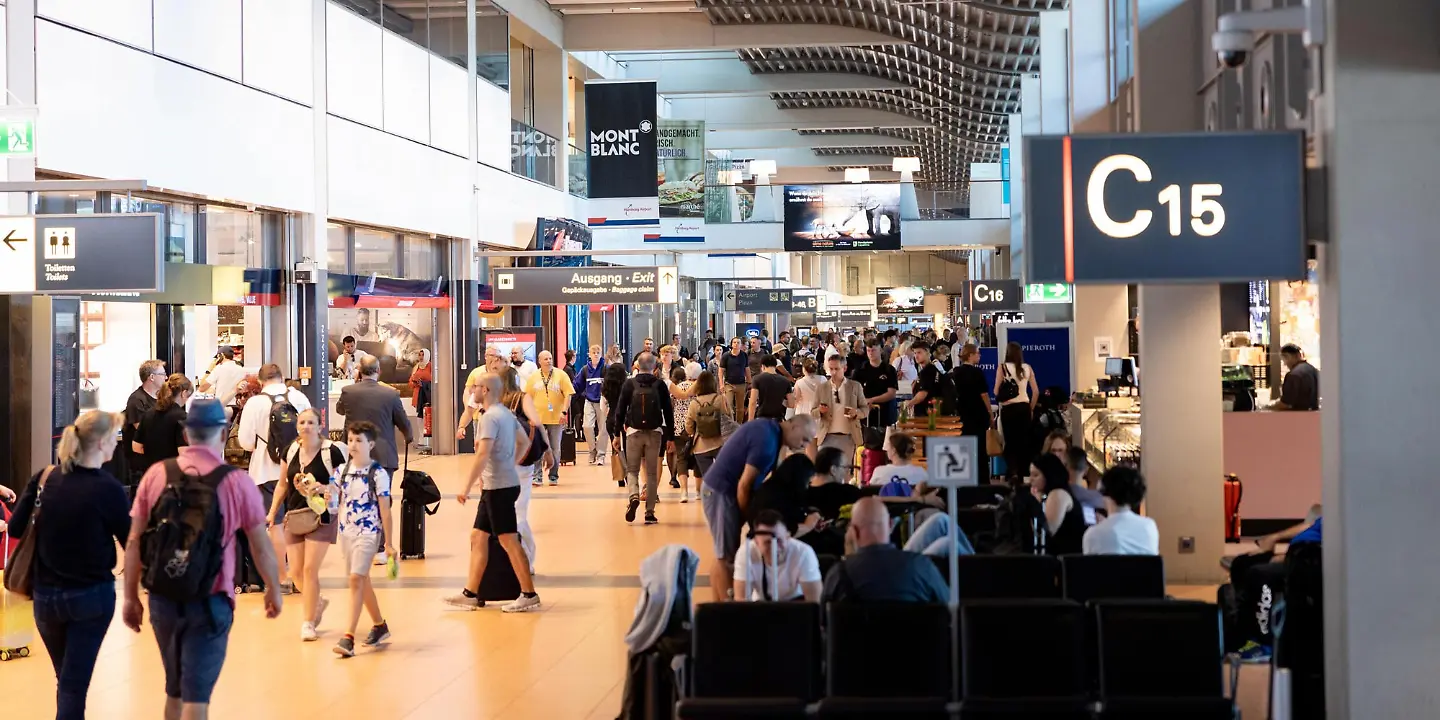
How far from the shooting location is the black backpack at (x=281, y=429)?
1135 cm

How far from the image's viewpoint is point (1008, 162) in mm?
33469

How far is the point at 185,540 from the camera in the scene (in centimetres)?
598

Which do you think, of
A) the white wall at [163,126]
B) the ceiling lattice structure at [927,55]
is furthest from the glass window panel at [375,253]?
the ceiling lattice structure at [927,55]

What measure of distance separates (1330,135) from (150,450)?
890cm

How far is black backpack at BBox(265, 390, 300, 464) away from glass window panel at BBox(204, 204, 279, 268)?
6210 millimetres

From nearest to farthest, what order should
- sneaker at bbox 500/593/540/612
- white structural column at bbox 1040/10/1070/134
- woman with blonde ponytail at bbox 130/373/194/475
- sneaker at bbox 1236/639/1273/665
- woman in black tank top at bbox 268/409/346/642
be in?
sneaker at bbox 1236/639/1273/665, woman in black tank top at bbox 268/409/346/642, sneaker at bbox 500/593/540/612, woman with blonde ponytail at bbox 130/373/194/475, white structural column at bbox 1040/10/1070/134

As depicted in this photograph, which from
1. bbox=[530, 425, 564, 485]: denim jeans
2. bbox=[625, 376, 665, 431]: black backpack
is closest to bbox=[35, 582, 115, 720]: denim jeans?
bbox=[625, 376, 665, 431]: black backpack

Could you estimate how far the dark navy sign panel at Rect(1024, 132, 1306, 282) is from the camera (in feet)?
20.5

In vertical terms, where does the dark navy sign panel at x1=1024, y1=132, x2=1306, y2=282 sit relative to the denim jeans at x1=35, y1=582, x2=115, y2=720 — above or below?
above

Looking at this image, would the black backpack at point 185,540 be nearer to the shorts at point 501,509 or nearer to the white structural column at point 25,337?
the shorts at point 501,509

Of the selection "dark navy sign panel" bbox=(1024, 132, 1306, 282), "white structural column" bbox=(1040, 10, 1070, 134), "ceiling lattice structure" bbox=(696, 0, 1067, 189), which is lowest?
"dark navy sign panel" bbox=(1024, 132, 1306, 282)

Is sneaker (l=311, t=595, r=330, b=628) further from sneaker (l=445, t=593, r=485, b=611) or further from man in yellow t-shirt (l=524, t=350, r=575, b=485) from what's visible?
man in yellow t-shirt (l=524, t=350, r=575, b=485)

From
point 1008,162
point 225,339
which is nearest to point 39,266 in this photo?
point 225,339

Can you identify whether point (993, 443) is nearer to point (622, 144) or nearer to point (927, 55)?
point (622, 144)
